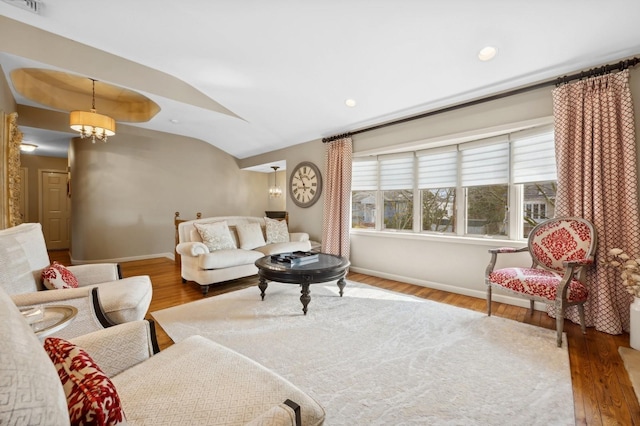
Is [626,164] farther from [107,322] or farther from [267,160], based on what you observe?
[267,160]

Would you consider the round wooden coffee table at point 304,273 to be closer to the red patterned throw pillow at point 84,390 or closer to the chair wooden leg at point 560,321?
the chair wooden leg at point 560,321

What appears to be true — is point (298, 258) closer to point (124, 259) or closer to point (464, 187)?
point (464, 187)

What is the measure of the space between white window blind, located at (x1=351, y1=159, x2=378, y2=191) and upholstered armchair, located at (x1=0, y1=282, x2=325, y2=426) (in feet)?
11.8

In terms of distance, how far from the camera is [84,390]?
0.64 metres

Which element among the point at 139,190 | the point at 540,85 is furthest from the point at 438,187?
the point at 139,190

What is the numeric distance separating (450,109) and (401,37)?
1.25 metres

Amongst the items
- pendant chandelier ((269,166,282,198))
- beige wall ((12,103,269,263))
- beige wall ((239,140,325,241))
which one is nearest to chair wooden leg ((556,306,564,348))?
beige wall ((239,140,325,241))

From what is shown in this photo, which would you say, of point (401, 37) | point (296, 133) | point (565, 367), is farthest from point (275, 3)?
point (565, 367)

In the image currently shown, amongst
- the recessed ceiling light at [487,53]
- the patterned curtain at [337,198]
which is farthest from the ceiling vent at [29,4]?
the recessed ceiling light at [487,53]

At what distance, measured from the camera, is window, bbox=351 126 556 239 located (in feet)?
9.83

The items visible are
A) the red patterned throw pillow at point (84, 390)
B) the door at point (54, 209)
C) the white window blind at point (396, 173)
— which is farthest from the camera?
the door at point (54, 209)

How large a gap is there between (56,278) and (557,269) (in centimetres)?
418

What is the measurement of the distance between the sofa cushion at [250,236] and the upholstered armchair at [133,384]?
2.86 meters

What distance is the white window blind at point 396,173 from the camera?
13.2ft
